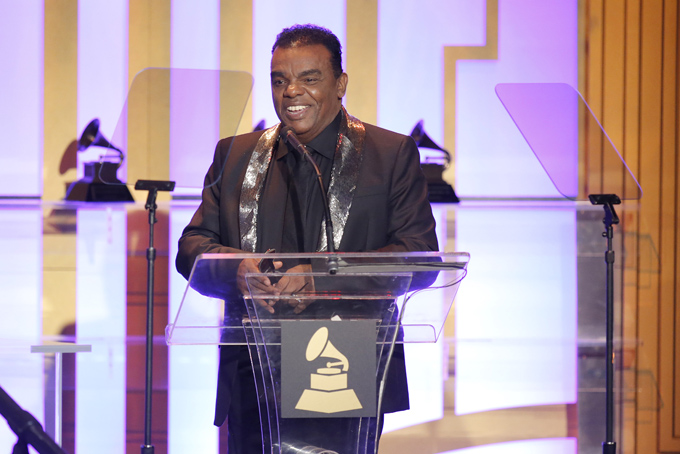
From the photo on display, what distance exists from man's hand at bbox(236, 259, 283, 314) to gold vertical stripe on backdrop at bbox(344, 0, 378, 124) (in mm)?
2329

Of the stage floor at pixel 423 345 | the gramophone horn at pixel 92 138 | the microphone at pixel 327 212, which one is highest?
the gramophone horn at pixel 92 138

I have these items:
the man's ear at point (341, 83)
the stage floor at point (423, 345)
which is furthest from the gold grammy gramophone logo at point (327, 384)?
the stage floor at point (423, 345)

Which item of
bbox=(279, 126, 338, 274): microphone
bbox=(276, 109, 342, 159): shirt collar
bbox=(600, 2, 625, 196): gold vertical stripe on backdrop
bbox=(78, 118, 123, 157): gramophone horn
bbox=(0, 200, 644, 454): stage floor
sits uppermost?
bbox=(600, 2, 625, 196): gold vertical stripe on backdrop

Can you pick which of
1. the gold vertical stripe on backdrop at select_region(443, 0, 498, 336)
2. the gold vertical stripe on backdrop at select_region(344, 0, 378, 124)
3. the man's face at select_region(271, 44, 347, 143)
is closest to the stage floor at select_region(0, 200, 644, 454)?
the gold vertical stripe on backdrop at select_region(443, 0, 498, 336)

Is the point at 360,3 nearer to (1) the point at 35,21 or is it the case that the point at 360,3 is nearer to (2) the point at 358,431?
(1) the point at 35,21

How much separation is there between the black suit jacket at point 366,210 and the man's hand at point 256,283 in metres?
0.49

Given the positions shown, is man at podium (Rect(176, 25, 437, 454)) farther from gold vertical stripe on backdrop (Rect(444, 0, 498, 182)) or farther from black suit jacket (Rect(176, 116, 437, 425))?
gold vertical stripe on backdrop (Rect(444, 0, 498, 182))

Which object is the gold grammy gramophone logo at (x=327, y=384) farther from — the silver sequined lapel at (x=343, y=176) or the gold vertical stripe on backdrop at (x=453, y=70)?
the gold vertical stripe on backdrop at (x=453, y=70)

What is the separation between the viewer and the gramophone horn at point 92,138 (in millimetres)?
3482

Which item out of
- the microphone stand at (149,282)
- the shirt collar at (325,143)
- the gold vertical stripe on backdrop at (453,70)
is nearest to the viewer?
the shirt collar at (325,143)

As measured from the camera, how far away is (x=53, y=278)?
350cm

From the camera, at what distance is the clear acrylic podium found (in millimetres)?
1292

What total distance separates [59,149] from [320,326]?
2.66 metres

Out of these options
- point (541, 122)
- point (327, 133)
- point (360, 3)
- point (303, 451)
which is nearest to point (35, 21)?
point (360, 3)
